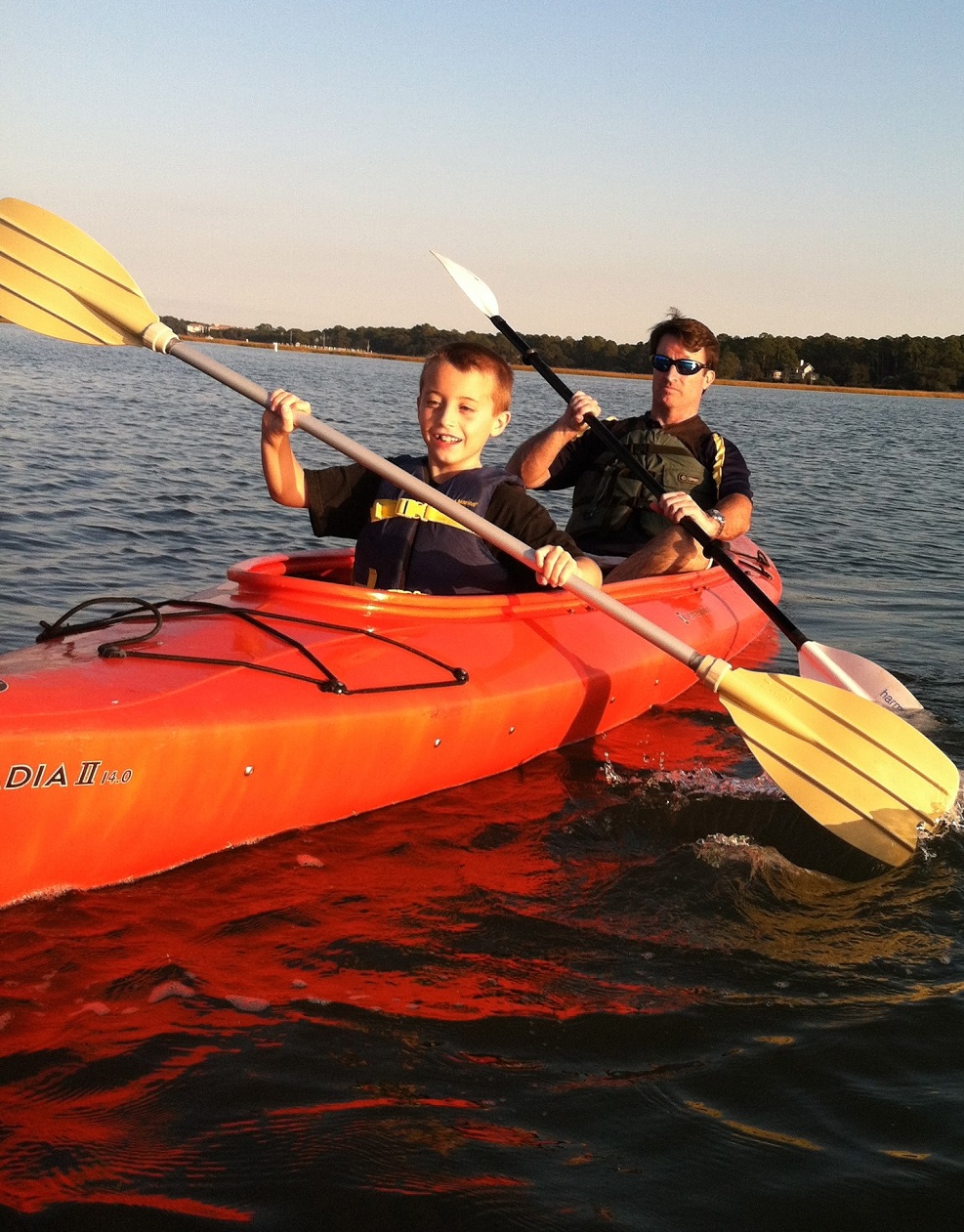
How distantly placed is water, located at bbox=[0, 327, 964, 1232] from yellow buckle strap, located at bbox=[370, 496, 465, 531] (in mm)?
926

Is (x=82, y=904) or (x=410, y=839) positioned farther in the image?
(x=410, y=839)

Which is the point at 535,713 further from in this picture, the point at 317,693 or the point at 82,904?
the point at 82,904

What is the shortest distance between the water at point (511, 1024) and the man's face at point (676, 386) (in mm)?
1783

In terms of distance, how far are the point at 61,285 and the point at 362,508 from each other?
1299 millimetres

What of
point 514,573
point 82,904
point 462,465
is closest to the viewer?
point 82,904

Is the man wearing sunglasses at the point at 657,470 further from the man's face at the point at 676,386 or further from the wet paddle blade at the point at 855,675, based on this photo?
the wet paddle blade at the point at 855,675

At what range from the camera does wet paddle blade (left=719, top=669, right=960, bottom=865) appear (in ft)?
12.0

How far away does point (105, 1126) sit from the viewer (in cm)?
211

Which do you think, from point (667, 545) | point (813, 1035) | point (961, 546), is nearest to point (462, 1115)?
point (813, 1035)

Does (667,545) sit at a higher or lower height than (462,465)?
lower

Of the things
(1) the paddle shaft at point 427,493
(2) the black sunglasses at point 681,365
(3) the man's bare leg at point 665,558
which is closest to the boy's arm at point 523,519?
(1) the paddle shaft at point 427,493

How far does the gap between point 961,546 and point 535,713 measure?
310 inches

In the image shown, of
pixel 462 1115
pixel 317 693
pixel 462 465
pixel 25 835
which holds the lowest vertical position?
pixel 462 1115

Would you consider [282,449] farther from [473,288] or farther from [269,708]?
[473,288]
